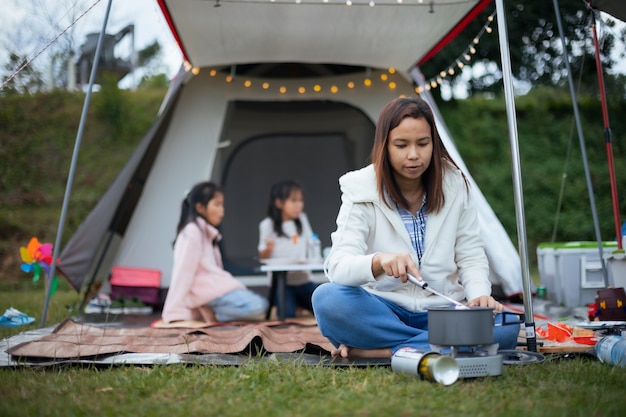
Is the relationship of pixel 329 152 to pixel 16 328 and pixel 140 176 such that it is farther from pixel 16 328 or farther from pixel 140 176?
pixel 16 328

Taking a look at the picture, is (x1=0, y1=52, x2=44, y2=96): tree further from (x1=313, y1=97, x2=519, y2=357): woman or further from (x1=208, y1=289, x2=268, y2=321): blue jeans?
(x1=313, y1=97, x2=519, y2=357): woman

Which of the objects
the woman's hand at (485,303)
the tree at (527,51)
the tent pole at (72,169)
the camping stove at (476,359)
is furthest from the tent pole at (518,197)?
the tree at (527,51)

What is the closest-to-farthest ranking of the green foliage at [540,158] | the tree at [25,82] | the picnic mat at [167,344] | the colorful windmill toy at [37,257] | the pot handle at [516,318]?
1. the pot handle at [516,318]
2. the picnic mat at [167,344]
3. the colorful windmill toy at [37,257]
4. the tree at [25,82]
5. the green foliage at [540,158]

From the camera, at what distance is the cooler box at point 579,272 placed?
14.8ft

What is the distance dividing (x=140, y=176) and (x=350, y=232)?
10.7 ft

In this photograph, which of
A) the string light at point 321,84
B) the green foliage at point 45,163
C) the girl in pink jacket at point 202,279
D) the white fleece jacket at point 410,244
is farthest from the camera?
the green foliage at point 45,163

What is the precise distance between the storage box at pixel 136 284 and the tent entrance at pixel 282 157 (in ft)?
2.14

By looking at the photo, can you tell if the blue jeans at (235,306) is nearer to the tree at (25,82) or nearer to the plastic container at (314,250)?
the plastic container at (314,250)

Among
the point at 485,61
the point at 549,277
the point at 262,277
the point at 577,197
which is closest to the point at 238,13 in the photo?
the point at 262,277

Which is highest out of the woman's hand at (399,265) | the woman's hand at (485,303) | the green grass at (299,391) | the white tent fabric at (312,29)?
the white tent fabric at (312,29)

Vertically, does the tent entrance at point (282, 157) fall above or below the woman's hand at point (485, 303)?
above

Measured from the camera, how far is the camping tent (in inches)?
174

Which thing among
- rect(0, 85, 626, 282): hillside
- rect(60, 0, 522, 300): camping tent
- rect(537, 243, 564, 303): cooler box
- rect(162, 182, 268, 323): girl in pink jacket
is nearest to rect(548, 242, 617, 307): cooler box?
rect(537, 243, 564, 303): cooler box

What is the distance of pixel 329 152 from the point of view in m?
5.79
